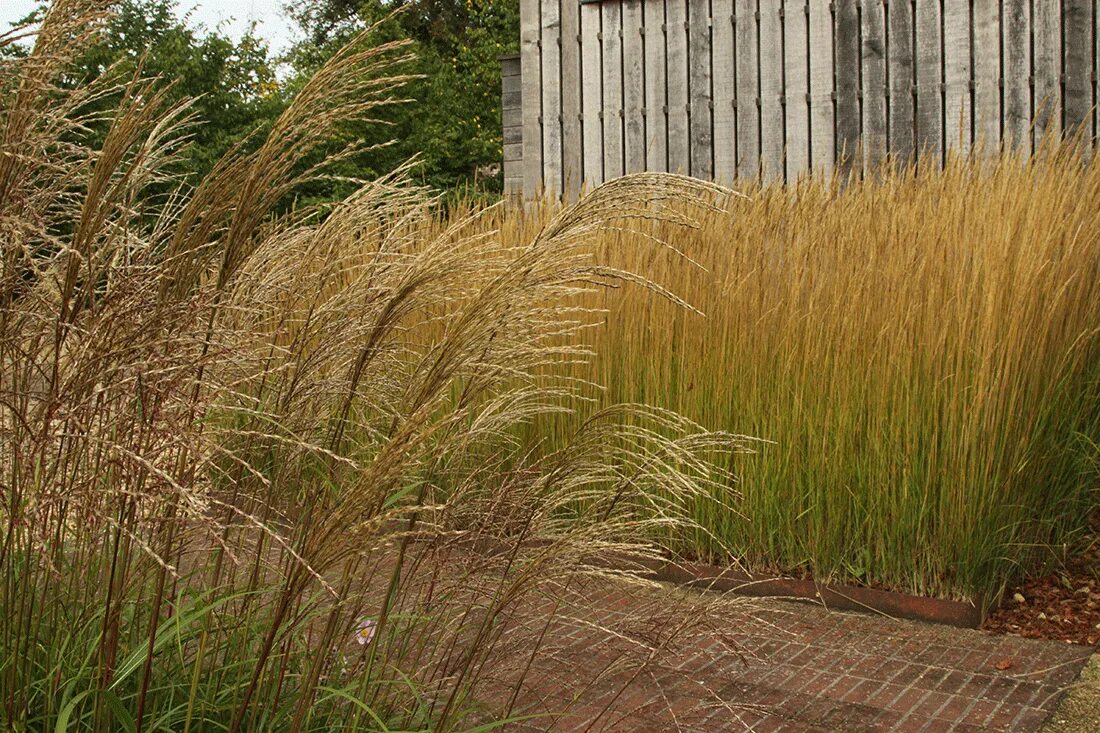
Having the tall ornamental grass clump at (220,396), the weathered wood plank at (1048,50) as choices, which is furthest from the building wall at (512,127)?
the tall ornamental grass clump at (220,396)

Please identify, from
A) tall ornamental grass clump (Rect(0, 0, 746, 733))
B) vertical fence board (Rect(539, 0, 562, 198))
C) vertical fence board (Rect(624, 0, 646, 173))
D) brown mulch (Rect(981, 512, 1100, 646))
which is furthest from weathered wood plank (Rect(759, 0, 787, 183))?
tall ornamental grass clump (Rect(0, 0, 746, 733))

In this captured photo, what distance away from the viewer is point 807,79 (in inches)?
345

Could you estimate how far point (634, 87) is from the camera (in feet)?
30.6

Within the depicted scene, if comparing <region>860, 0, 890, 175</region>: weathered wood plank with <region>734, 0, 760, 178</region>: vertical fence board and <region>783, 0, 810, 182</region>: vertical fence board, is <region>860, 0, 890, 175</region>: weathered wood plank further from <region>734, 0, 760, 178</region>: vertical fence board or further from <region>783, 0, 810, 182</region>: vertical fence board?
<region>734, 0, 760, 178</region>: vertical fence board

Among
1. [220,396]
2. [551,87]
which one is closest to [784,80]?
[551,87]

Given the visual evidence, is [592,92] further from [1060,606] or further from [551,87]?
[1060,606]

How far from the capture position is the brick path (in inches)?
123

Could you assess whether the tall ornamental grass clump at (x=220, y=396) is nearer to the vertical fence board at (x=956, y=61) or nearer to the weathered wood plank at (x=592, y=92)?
the vertical fence board at (x=956, y=61)

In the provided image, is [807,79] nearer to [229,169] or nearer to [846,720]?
[846,720]

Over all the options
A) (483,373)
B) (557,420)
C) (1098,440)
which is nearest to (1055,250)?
(1098,440)

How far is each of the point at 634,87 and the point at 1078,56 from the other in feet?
10.9

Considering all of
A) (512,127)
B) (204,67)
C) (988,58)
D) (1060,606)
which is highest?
(204,67)

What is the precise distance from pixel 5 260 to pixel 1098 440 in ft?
14.2

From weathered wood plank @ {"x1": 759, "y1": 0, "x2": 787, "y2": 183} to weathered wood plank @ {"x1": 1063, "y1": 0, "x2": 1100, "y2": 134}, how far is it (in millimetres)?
2044
